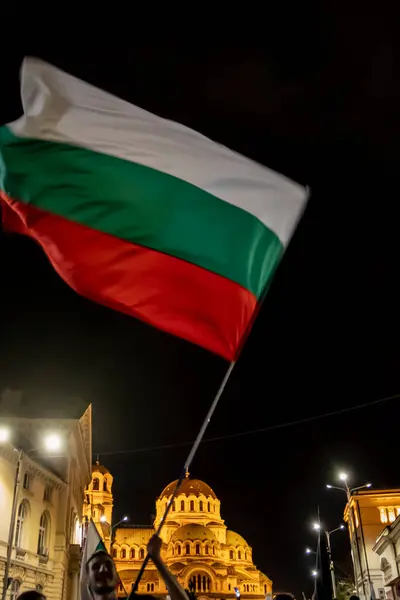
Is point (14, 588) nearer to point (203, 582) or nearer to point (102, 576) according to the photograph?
point (102, 576)

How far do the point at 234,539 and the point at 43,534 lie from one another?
3377 inches

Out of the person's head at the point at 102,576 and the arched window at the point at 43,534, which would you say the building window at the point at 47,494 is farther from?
the person's head at the point at 102,576

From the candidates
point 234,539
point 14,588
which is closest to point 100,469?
point 234,539

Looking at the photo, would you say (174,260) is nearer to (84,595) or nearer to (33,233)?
(33,233)

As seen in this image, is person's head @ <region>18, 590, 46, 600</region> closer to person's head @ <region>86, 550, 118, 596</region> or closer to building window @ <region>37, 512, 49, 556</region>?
person's head @ <region>86, 550, 118, 596</region>

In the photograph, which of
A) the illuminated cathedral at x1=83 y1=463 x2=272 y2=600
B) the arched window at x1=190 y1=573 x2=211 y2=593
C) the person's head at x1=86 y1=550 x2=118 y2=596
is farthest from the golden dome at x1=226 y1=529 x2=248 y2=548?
the person's head at x1=86 y1=550 x2=118 y2=596

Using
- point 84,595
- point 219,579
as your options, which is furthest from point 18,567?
point 219,579

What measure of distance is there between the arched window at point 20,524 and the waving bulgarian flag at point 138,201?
26.4m

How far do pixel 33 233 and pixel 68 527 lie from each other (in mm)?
36367

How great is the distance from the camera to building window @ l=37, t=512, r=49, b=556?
33.1 m

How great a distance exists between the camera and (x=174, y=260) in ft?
20.5

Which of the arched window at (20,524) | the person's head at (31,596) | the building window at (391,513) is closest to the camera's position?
the person's head at (31,596)

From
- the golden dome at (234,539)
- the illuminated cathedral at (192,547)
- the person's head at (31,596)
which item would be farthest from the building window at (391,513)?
the person's head at (31,596)

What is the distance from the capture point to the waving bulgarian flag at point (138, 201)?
20.2 feet
